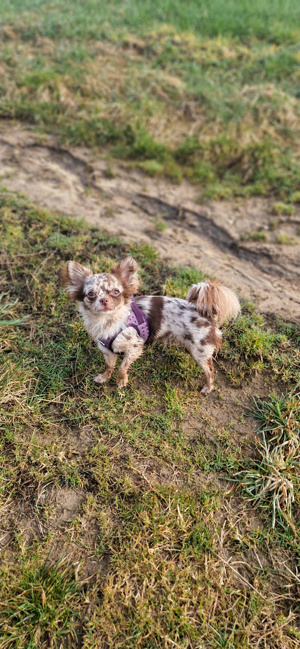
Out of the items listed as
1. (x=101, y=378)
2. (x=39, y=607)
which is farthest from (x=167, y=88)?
(x=39, y=607)

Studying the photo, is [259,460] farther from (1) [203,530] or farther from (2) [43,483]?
(2) [43,483]

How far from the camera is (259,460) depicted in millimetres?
3363

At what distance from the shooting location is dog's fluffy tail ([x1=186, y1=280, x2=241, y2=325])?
11.4ft

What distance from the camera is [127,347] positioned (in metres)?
3.63

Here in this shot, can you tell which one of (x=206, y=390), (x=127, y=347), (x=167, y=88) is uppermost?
(x=167, y=88)

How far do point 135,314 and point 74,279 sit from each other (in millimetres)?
627

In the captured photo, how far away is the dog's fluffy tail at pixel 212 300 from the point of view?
11.4 feet

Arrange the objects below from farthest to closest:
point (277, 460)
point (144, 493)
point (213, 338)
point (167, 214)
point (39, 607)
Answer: point (167, 214)
point (213, 338)
point (277, 460)
point (144, 493)
point (39, 607)

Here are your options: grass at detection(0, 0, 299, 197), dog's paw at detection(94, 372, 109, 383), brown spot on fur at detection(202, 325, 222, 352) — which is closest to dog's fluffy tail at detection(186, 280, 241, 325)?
brown spot on fur at detection(202, 325, 222, 352)

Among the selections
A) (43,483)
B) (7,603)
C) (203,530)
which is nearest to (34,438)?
(43,483)

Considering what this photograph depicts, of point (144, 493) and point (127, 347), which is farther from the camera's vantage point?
point (127, 347)

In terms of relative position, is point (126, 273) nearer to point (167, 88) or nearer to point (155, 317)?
point (155, 317)

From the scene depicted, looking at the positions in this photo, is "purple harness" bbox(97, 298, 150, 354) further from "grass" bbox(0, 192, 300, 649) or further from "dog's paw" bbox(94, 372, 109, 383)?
"grass" bbox(0, 192, 300, 649)

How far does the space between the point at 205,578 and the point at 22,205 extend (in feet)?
16.1
